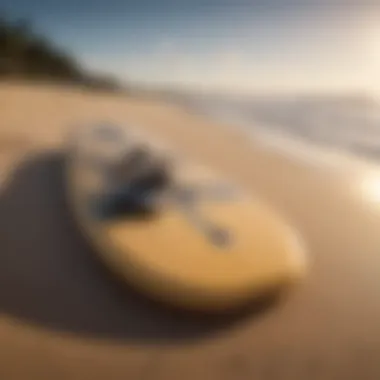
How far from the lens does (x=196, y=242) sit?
664 mm

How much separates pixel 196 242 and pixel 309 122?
0.50 metres

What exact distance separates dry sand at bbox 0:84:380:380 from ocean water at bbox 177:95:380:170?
5.9 inches

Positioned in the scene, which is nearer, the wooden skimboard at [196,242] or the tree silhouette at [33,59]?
the wooden skimboard at [196,242]

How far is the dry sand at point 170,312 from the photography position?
1.82 feet

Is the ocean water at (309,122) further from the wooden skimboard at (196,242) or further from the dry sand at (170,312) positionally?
the wooden skimboard at (196,242)

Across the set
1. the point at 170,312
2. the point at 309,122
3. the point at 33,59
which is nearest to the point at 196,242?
the point at 170,312

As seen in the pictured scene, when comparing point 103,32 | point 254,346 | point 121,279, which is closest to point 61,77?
point 103,32

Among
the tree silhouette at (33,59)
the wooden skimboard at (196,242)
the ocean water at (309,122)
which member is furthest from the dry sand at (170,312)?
the tree silhouette at (33,59)

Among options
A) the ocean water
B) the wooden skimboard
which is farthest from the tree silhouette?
the wooden skimboard

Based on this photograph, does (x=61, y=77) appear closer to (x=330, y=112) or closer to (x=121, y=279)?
(x=330, y=112)

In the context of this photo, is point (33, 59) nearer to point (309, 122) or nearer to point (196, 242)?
point (309, 122)

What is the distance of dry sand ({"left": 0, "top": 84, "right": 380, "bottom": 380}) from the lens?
55 centimetres

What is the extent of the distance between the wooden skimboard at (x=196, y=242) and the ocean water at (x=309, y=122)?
284 millimetres

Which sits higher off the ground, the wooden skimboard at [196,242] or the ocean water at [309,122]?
the ocean water at [309,122]
